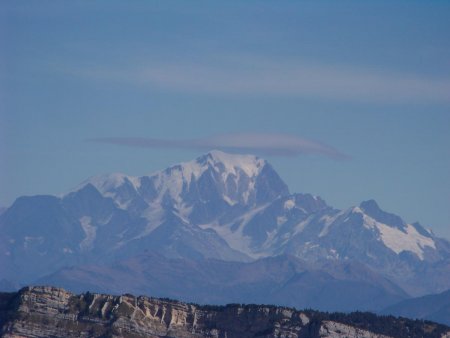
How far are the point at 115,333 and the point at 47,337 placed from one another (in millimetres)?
8000

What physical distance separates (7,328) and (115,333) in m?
12.4

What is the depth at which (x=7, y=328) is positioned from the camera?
19675 cm

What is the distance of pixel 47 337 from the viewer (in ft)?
646

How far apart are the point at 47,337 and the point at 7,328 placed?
15.2ft

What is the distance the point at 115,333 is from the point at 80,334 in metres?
4.00

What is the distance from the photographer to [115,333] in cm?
19950

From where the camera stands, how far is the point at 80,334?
7840 inches

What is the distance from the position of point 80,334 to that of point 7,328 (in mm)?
8442

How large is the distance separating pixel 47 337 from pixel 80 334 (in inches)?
168
